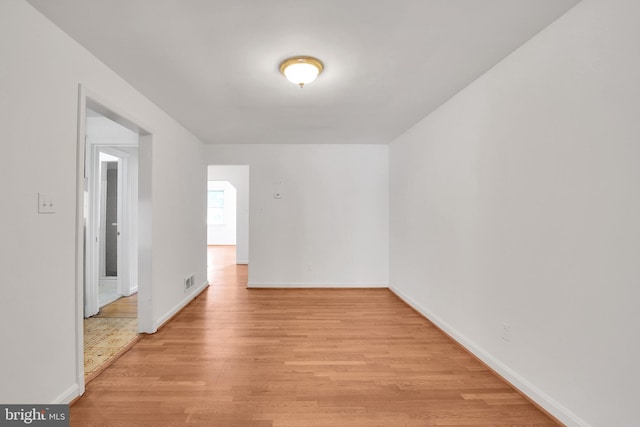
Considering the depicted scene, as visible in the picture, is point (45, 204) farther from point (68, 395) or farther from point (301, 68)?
point (301, 68)

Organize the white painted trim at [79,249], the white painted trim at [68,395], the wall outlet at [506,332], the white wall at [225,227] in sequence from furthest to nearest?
1. the white wall at [225,227]
2. the wall outlet at [506,332]
3. the white painted trim at [79,249]
4. the white painted trim at [68,395]

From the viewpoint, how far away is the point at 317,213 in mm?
4879

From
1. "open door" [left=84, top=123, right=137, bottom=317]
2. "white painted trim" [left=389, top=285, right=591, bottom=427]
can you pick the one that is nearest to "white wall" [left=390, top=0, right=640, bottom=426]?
"white painted trim" [left=389, top=285, right=591, bottom=427]

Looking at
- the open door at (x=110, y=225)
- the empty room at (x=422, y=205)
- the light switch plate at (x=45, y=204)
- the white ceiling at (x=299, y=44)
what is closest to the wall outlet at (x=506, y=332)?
the empty room at (x=422, y=205)

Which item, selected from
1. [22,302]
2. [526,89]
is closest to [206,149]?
[22,302]

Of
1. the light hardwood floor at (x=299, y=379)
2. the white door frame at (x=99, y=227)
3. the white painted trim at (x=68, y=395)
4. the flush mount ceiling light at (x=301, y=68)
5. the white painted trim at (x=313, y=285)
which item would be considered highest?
the flush mount ceiling light at (x=301, y=68)

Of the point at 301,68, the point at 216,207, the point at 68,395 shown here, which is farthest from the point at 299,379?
the point at 216,207

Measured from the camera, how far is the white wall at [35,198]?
1.47 meters

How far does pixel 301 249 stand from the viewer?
16.0 feet

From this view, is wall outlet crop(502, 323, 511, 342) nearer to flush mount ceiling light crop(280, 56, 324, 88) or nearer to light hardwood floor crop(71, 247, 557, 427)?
light hardwood floor crop(71, 247, 557, 427)

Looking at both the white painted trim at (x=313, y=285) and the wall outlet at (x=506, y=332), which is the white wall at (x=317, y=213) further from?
the wall outlet at (x=506, y=332)

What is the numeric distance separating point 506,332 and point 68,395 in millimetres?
3121

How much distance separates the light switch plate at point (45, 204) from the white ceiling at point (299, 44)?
1.09 m

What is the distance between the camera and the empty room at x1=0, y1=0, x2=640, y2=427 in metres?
1.49
